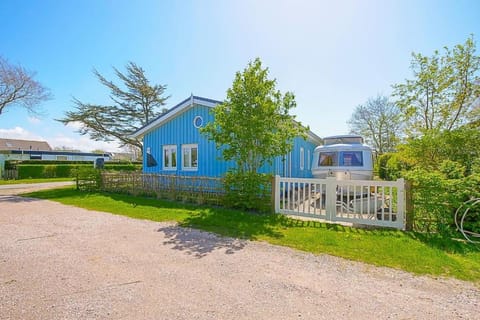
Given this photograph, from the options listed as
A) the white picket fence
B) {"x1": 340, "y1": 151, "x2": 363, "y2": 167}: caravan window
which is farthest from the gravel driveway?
{"x1": 340, "y1": 151, "x2": 363, "y2": 167}: caravan window

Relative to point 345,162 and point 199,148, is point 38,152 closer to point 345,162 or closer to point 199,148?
point 199,148

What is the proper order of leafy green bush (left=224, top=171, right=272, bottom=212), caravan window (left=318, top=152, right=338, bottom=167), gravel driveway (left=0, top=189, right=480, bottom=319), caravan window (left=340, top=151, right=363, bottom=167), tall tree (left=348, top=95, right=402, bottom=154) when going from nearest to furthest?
gravel driveway (left=0, top=189, right=480, bottom=319) < leafy green bush (left=224, top=171, right=272, bottom=212) < caravan window (left=340, top=151, right=363, bottom=167) < caravan window (left=318, top=152, right=338, bottom=167) < tall tree (left=348, top=95, right=402, bottom=154)

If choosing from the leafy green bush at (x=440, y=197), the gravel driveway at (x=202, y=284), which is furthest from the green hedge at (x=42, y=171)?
the leafy green bush at (x=440, y=197)

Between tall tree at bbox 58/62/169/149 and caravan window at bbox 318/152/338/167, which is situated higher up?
tall tree at bbox 58/62/169/149

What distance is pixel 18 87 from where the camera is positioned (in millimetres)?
22125

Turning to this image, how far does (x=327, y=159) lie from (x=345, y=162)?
80cm

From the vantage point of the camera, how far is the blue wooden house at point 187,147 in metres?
11.5

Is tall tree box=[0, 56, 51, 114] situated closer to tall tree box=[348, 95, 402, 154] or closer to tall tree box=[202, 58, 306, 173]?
tall tree box=[202, 58, 306, 173]

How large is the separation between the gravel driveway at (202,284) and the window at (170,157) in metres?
8.09

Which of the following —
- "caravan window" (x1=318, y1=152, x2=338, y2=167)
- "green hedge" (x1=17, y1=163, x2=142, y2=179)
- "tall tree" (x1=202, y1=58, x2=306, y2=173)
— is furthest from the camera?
"green hedge" (x1=17, y1=163, x2=142, y2=179)

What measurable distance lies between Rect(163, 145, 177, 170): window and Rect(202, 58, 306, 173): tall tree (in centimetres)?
520

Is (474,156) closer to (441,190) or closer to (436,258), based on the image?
(441,190)

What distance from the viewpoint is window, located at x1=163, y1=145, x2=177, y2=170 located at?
43.3 feet

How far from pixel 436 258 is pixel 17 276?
21.7 feet
